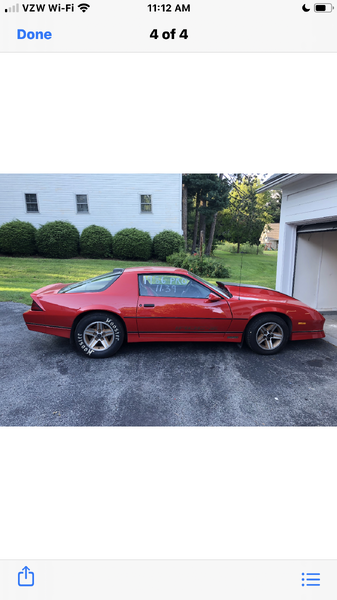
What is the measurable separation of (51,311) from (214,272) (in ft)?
27.3

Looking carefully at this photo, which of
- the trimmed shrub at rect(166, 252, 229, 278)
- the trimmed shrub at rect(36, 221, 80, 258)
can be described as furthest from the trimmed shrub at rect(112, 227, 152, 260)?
the trimmed shrub at rect(166, 252, 229, 278)

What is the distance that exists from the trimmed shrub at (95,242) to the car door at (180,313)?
1046 centimetres

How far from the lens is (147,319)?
4.03 m

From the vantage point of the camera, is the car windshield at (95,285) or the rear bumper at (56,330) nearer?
the rear bumper at (56,330)

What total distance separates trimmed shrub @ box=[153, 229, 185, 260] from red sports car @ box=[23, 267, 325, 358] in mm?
9979

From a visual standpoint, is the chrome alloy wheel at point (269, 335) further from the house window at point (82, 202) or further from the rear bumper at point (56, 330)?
the house window at point (82, 202)

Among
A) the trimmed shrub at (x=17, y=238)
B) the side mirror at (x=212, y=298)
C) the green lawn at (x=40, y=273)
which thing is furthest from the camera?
the trimmed shrub at (x=17, y=238)

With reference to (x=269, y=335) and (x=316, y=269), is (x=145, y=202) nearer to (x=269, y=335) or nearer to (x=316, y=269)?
(x=316, y=269)

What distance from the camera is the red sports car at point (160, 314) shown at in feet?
13.1

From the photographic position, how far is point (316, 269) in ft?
23.1

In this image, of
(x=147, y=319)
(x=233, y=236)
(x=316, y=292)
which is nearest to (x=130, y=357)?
(x=147, y=319)

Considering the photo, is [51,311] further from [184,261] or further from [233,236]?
[233,236]

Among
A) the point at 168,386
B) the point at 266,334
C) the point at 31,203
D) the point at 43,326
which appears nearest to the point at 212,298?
the point at 266,334

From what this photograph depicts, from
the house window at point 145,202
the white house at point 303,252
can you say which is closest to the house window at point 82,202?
the house window at point 145,202
